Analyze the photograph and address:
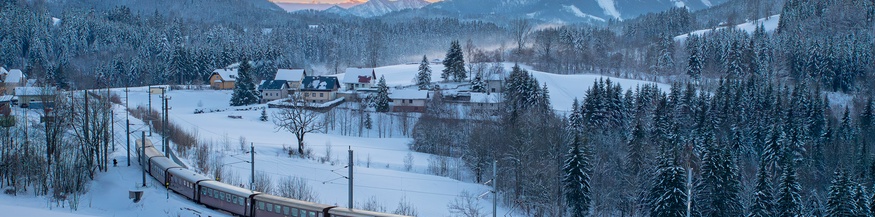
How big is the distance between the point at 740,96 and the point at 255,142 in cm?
4062

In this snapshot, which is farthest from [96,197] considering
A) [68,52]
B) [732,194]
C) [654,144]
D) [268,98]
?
[68,52]

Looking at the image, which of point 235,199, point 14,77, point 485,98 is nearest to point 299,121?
point 235,199

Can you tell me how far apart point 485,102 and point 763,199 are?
30.1m

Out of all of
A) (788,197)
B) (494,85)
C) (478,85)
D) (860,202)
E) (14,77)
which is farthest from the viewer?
(478,85)

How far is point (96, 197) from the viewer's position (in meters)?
25.0

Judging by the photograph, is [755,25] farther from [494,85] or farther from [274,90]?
[274,90]

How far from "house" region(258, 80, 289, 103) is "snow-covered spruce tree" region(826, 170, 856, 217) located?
156ft

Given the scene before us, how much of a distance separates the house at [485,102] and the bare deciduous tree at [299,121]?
1323 cm

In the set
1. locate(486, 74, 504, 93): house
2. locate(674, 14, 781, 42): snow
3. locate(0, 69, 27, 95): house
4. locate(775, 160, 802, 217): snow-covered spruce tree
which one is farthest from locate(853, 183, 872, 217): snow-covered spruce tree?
locate(674, 14, 781, 42): snow

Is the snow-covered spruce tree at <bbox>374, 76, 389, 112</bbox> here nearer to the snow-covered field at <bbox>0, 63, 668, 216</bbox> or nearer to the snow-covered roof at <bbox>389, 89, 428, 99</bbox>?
the snow-covered roof at <bbox>389, 89, 428, 99</bbox>

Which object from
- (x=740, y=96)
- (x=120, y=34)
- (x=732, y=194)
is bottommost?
(x=732, y=194)

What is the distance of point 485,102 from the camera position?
58.4m

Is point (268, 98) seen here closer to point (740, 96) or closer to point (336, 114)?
point (336, 114)

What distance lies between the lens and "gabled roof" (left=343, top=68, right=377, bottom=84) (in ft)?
234
